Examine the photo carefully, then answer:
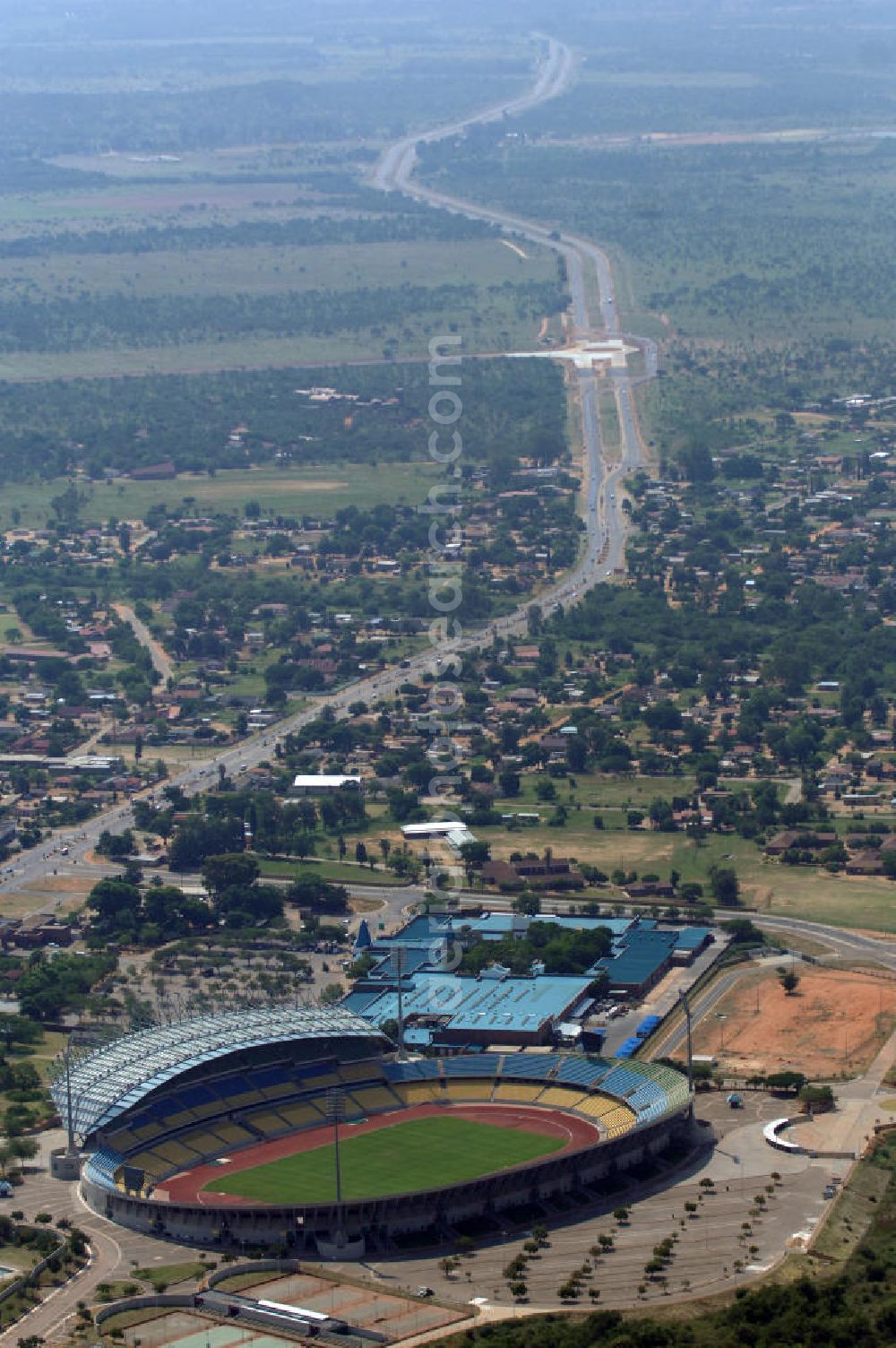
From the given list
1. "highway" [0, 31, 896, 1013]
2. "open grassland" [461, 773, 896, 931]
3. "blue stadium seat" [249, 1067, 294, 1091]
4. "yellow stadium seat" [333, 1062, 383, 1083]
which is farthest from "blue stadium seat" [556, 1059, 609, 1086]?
"open grassland" [461, 773, 896, 931]

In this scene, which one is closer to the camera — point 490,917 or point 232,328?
point 490,917

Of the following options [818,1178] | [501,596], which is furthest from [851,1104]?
[501,596]

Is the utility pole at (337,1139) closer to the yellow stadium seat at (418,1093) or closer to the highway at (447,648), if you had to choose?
the yellow stadium seat at (418,1093)

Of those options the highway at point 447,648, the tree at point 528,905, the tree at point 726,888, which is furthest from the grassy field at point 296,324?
the tree at point 528,905

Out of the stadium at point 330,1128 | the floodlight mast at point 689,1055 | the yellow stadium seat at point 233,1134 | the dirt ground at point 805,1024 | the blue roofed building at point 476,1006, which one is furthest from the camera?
the blue roofed building at point 476,1006

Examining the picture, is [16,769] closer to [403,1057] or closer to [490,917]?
[490,917]

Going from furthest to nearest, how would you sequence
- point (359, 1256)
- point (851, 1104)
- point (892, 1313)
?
point (851, 1104), point (359, 1256), point (892, 1313)

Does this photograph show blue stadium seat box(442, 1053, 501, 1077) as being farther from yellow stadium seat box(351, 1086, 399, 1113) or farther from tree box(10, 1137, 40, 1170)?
tree box(10, 1137, 40, 1170)

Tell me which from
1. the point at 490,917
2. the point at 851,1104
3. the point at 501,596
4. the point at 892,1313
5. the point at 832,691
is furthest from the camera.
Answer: the point at 501,596
